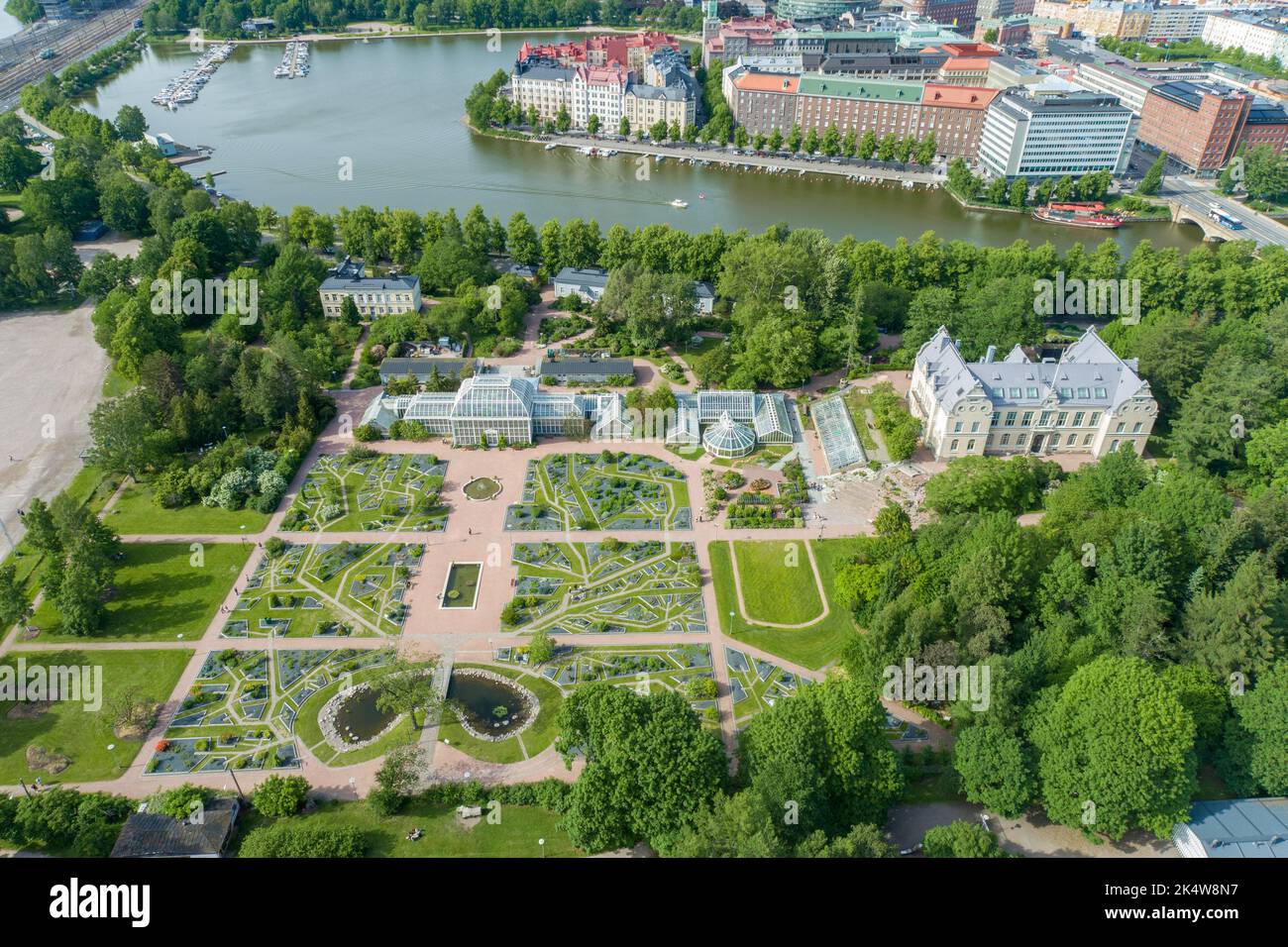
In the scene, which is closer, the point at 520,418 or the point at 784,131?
the point at 520,418

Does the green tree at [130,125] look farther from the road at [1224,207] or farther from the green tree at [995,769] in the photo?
the road at [1224,207]

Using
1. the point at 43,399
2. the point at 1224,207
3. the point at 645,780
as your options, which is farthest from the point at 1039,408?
the point at 43,399

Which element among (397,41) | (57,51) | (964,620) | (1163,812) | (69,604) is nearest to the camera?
(1163,812)

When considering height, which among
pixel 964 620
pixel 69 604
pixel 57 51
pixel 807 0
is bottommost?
pixel 69 604

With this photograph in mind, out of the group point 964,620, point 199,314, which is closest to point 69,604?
point 199,314

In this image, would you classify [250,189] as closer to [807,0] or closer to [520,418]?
[520,418]

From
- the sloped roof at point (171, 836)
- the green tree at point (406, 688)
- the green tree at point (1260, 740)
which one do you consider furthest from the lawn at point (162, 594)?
the green tree at point (1260, 740)

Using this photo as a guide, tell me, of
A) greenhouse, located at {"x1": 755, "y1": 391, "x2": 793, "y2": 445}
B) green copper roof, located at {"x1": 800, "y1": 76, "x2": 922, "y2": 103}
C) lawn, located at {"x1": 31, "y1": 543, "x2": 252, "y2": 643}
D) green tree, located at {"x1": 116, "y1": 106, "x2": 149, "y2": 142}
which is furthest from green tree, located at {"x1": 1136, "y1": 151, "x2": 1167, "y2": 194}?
green tree, located at {"x1": 116, "y1": 106, "x2": 149, "y2": 142}

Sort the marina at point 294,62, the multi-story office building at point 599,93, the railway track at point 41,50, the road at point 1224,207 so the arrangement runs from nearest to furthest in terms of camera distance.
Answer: the road at point 1224,207, the multi-story office building at point 599,93, the railway track at point 41,50, the marina at point 294,62
